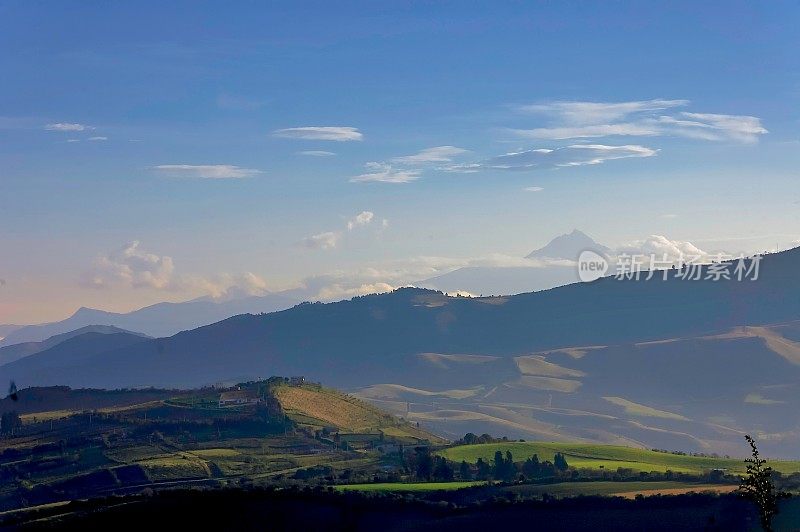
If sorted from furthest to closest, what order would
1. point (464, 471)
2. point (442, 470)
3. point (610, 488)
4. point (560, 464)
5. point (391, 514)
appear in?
point (560, 464) < point (464, 471) < point (442, 470) < point (610, 488) < point (391, 514)

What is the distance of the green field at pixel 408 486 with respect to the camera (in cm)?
14025

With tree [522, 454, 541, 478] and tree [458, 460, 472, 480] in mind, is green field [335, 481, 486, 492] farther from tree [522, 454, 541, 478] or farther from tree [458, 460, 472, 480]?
tree [522, 454, 541, 478]

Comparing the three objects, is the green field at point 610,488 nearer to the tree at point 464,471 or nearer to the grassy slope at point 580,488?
the grassy slope at point 580,488

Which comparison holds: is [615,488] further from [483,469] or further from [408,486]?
[483,469]

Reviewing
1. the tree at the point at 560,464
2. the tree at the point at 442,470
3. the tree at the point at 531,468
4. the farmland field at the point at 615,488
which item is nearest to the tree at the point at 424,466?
the tree at the point at 442,470

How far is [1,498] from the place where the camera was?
17962cm

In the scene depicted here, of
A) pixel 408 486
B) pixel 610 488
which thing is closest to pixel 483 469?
pixel 408 486

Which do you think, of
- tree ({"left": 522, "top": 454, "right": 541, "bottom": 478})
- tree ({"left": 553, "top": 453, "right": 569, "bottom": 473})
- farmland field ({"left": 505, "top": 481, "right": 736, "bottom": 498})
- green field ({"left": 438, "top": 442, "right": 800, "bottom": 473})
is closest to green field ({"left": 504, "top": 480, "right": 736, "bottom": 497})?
farmland field ({"left": 505, "top": 481, "right": 736, "bottom": 498})

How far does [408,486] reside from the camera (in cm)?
14600

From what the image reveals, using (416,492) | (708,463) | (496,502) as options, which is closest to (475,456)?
(708,463)

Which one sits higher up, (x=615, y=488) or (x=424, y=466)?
(x=615, y=488)

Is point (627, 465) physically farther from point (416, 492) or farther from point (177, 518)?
point (177, 518)

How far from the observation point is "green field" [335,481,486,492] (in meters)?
140

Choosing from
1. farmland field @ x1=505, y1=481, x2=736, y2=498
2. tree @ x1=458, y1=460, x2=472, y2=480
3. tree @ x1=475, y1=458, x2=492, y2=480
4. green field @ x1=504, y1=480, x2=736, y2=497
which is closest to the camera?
farmland field @ x1=505, y1=481, x2=736, y2=498
